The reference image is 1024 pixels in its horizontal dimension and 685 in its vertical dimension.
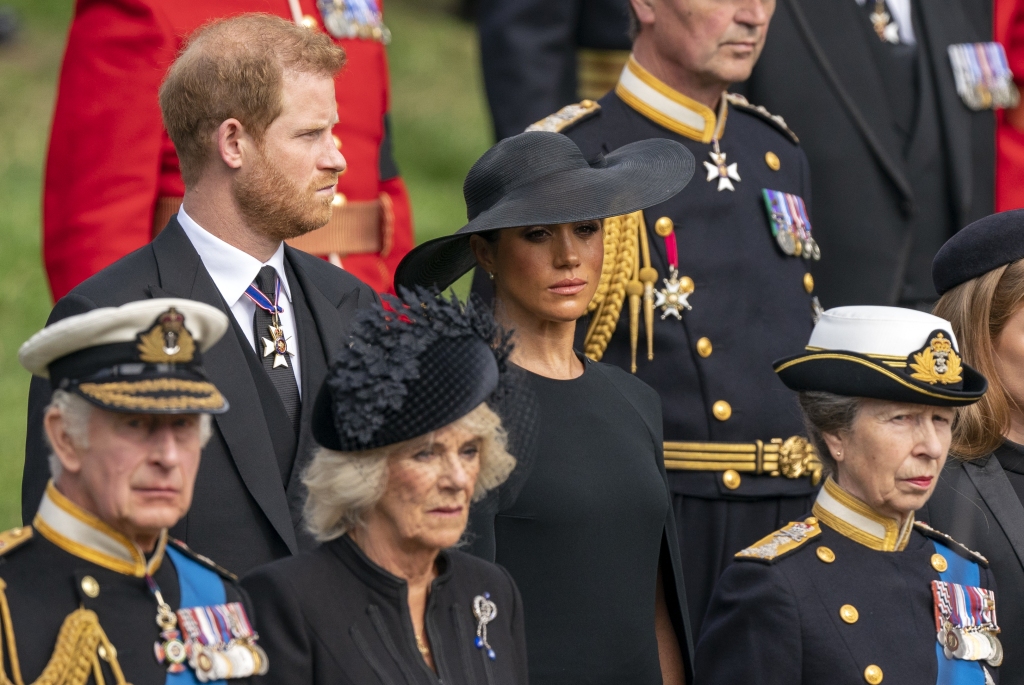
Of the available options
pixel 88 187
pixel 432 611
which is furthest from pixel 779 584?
pixel 88 187

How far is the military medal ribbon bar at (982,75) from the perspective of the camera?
6.38 meters

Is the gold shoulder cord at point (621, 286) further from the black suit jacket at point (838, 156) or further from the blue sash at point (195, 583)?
the blue sash at point (195, 583)

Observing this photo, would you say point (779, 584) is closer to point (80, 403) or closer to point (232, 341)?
point (232, 341)

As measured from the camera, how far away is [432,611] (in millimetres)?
3566

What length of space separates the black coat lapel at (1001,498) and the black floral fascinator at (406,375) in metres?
1.56

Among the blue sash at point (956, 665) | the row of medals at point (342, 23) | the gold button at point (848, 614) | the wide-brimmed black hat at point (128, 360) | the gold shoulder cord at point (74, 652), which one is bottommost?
the blue sash at point (956, 665)

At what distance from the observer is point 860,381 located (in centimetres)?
415

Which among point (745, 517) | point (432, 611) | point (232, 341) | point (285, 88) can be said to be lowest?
point (745, 517)

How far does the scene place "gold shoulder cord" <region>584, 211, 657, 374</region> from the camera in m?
5.12

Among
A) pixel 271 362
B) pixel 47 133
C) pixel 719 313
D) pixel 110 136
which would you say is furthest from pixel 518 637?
pixel 47 133

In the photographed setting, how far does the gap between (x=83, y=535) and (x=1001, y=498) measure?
239cm

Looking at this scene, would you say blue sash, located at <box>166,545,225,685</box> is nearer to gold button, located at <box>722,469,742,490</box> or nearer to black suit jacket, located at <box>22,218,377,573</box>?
black suit jacket, located at <box>22,218,377,573</box>

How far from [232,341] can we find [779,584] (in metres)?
1.28

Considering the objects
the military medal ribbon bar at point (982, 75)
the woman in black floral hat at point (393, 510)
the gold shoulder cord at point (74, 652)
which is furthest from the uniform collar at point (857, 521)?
the military medal ribbon bar at point (982, 75)
